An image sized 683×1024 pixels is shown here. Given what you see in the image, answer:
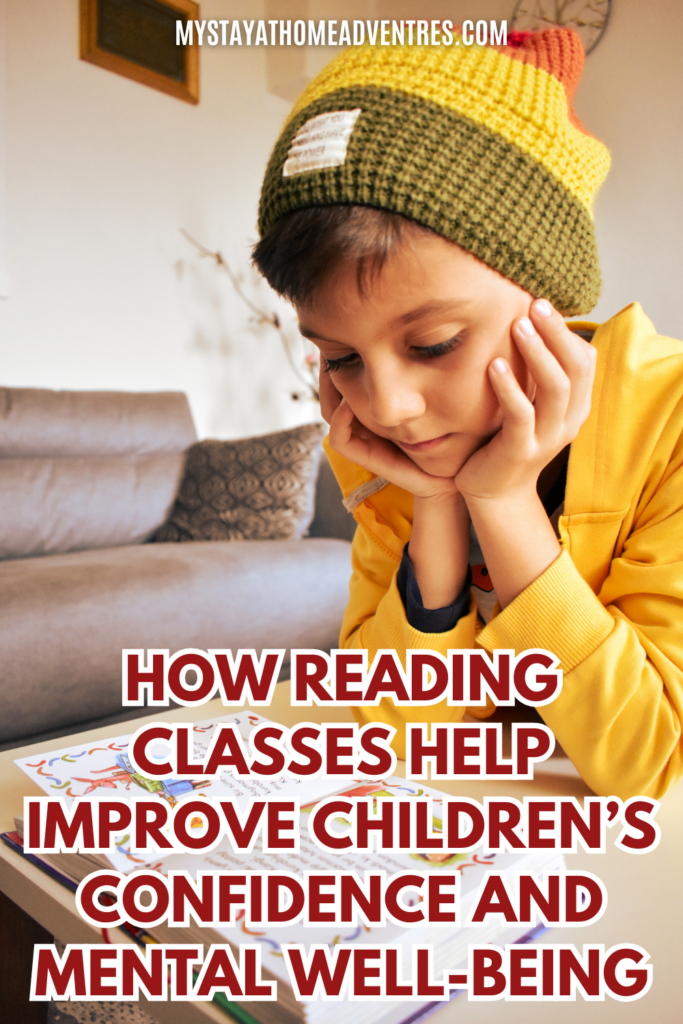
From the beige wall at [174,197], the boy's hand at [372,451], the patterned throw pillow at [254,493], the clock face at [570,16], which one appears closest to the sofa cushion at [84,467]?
the patterned throw pillow at [254,493]

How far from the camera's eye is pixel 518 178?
0.57m

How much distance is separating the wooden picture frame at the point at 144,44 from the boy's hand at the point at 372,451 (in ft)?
9.66

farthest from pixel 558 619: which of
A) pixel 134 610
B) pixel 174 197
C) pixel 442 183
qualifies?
pixel 174 197

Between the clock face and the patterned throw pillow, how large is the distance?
6.91 feet

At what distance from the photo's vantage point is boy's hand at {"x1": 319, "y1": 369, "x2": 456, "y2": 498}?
2.37 feet

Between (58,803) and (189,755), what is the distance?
0.42 feet

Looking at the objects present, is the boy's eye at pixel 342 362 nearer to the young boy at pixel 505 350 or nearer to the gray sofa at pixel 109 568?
the young boy at pixel 505 350

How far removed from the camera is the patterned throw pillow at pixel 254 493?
7.78 ft

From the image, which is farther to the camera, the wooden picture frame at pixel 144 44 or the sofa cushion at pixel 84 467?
the wooden picture frame at pixel 144 44

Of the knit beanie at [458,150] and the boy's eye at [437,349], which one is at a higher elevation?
the knit beanie at [458,150]

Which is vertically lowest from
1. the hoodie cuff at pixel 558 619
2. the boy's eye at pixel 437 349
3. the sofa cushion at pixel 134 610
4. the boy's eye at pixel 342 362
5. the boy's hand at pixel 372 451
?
the sofa cushion at pixel 134 610

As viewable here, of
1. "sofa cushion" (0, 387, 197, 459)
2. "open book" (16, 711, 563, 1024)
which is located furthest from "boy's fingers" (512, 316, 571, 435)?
"sofa cushion" (0, 387, 197, 459)

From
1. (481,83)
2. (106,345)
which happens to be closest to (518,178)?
(481,83)

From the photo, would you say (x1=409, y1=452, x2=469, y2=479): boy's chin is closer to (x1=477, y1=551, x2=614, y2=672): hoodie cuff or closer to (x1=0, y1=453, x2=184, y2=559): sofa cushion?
(x1=477, y1=551, x2=614, y2=672): hoodie cuff
